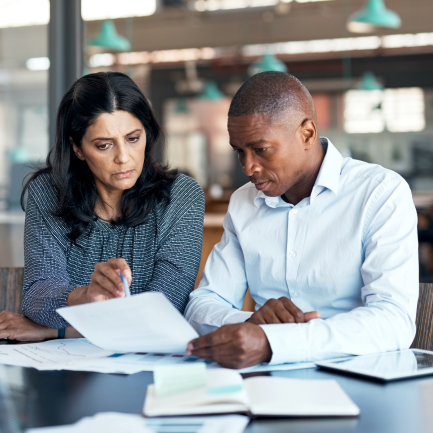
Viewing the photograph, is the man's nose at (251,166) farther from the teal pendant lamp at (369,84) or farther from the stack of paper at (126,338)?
the teal pendant lamp at (369,84)

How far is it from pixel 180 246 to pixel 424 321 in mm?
626

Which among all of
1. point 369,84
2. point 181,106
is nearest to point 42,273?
point 369,84

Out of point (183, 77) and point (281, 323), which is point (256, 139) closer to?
point (281, 323)

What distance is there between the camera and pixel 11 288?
5.65ft

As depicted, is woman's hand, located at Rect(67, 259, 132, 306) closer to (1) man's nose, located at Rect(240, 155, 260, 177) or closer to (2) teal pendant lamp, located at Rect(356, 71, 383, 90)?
(1) man's nose, located at Rect(240, 155, 260, 177)

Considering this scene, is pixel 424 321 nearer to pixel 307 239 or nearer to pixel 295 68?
pixel 307 239

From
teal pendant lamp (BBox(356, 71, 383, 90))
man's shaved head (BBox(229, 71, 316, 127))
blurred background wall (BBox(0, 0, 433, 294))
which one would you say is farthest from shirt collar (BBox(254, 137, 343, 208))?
teal pendant lamp (BBox(356, 71, 383, 90))

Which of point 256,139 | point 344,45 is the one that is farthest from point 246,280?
point 344,45

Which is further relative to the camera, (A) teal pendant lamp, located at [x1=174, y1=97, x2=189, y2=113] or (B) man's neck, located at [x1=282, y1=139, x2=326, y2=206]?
(A) teal pendant lamp, located at [x1=174, y1=97, x2=189, y2=113]

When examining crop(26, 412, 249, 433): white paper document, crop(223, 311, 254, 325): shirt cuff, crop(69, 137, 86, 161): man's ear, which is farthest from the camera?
crop(69, 137, 86, 161): man's ear

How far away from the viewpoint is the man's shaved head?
1.39 metres

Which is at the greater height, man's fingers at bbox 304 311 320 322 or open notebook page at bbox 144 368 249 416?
man's fingers at bbox 304 311 320 322

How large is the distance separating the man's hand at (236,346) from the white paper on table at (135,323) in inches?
1.6

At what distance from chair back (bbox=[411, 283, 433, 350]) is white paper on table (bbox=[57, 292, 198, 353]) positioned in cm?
60
